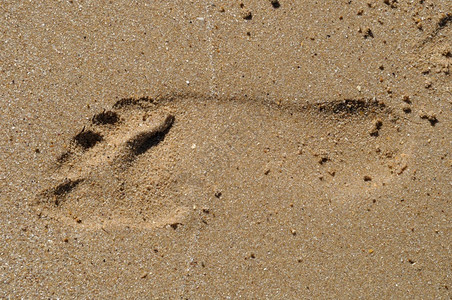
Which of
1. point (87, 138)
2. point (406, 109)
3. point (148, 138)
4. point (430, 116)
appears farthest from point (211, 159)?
point (430, 116)

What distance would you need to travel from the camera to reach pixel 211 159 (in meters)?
2.48

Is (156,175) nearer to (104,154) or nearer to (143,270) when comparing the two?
(104,154)

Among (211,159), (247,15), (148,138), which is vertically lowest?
(211,159)

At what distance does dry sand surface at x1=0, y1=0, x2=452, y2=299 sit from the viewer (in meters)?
2.42

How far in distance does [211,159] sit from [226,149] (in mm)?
102

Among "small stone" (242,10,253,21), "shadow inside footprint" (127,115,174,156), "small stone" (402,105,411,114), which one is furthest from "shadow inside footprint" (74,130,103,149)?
"small stone" (402,105,411,114)

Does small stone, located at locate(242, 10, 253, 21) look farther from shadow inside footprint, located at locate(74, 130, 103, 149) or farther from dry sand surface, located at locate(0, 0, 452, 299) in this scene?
shadow inside footprint, located at locate(74, 130, 103, 149)

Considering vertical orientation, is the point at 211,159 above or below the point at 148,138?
below

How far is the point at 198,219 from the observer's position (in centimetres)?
245

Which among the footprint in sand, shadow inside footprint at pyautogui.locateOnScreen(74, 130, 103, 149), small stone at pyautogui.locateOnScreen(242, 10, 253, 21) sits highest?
small stone at pyautogui.locateOnScreen(242, 10, 253, 21)

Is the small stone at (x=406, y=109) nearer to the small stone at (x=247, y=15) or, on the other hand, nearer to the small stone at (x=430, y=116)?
the small stone at (x=430, y=116)

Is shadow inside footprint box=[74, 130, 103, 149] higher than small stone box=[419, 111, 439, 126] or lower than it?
higher

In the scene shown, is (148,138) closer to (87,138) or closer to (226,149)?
(87,138)

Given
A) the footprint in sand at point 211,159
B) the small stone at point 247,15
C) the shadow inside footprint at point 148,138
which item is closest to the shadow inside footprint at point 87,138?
the footprint in sand at point 211,159
